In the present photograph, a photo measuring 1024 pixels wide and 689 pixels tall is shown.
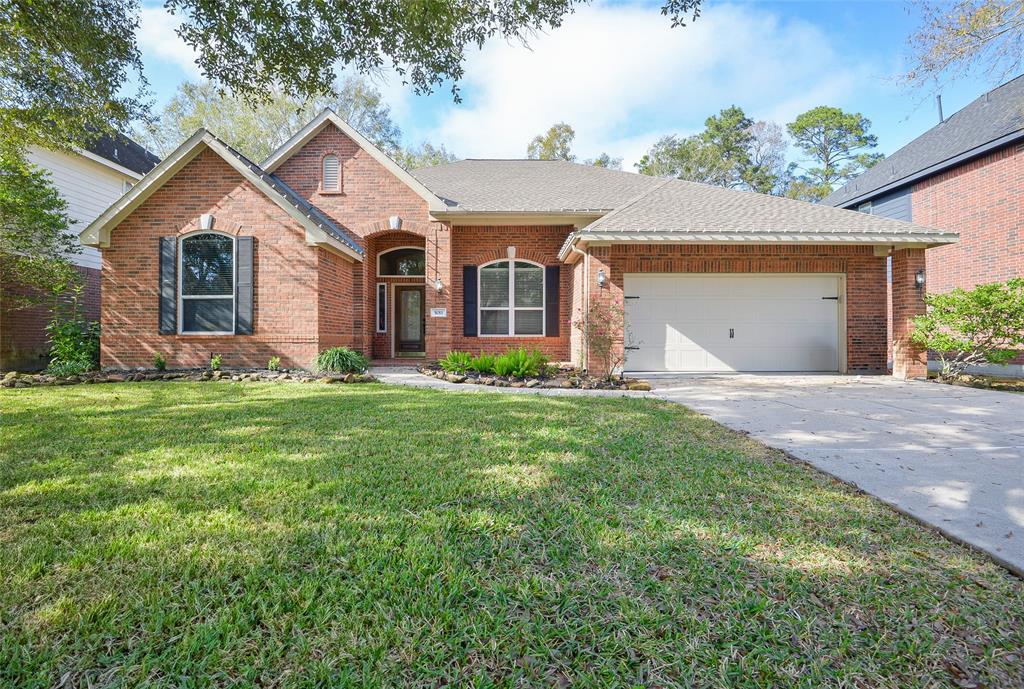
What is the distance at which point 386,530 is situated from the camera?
2529 mm

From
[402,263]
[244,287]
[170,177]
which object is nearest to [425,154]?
[402,263]

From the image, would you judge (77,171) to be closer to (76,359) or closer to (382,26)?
(76,359)

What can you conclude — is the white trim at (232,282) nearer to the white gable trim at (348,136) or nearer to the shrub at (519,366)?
the white gable trim at (348,136)

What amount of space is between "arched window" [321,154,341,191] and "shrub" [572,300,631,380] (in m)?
7.23

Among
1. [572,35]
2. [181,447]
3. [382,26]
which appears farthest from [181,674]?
[572,35]

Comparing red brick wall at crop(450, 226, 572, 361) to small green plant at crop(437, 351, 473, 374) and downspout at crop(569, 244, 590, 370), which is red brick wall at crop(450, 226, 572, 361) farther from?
small green plant at crop(437, 351, 473, 374)

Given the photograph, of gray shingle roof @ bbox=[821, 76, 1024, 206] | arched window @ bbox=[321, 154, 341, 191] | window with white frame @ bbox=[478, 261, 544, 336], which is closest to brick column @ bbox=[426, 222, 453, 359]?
window with white frame @ bbox=[478, 261, 544, 336]

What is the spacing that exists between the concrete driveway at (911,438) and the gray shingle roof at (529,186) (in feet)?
18.2

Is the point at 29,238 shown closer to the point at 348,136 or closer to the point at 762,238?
the point at 348,136

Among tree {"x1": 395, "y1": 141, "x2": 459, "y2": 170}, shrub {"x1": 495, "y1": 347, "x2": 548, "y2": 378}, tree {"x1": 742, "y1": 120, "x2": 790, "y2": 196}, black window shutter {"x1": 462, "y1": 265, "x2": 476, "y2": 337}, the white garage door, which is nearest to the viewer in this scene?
shrub {"x1": 495, "y1": 347, "x2": 548, "y2": 378}

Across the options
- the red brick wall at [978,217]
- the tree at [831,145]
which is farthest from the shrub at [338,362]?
the tree at [831,145]

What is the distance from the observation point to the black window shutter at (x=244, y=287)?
31.6 feet

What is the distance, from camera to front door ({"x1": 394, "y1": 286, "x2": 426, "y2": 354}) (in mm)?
14414

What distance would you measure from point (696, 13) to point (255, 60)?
5248 mm
